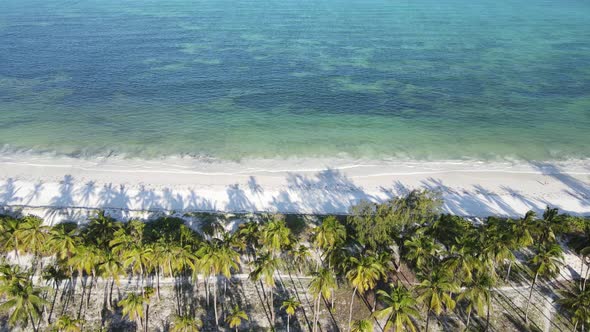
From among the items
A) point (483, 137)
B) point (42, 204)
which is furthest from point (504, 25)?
point (42, 204)

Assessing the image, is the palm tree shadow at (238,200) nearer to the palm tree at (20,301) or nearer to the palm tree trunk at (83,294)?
the palm tree trunk at (83,294)

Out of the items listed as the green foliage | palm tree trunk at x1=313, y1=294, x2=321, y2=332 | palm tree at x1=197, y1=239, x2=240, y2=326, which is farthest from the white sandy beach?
palm tree at x1=197, y1=239, x2=240, y2=326

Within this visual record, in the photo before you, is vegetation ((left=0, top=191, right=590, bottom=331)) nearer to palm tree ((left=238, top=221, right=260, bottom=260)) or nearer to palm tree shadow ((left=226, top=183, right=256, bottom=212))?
palm tree ((left=238, top=221, right=260, bottom=260))

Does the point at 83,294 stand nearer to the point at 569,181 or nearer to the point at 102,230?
the point at 102,230

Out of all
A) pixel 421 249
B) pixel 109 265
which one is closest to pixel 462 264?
pixel 421 249

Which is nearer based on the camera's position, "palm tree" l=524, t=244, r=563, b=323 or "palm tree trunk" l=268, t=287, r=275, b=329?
"palm tree trunk" l=268, t=287, r=275, b=329

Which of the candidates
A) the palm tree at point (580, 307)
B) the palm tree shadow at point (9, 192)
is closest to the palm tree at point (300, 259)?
the palm tree at point (580, 307)
